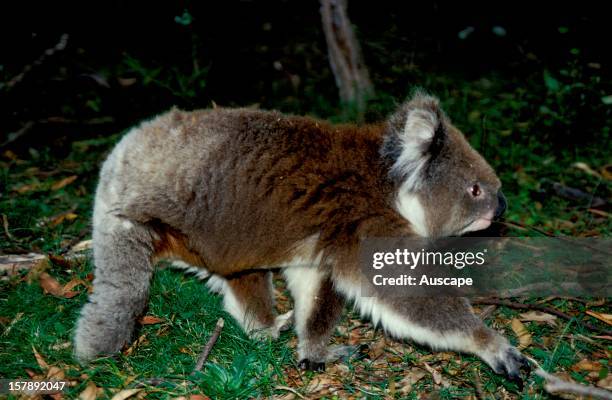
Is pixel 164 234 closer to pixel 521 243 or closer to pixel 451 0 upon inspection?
pixel 521 243

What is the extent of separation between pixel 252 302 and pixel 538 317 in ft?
5.62

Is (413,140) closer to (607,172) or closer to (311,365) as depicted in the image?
(311,365)

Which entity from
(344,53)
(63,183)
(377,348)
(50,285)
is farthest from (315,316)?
(344,53)

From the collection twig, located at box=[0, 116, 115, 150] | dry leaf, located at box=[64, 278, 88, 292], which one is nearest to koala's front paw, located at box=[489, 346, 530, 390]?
dry leaf, located at box=[64, 278, 88, 292]

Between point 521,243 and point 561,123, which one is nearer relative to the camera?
point 521,243

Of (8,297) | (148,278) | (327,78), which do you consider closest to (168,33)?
(327,78)

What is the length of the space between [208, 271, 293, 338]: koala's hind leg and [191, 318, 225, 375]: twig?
151 mm

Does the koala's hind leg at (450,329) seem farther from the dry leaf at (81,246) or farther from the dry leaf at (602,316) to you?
the dry leaf at (81,246)

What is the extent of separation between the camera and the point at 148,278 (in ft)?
10.2

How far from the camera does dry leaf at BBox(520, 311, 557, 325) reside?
3.49 meters

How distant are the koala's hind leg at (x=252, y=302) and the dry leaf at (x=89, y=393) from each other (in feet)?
3.03

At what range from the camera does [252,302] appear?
11.9 ft

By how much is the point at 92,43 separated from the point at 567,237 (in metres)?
5.77

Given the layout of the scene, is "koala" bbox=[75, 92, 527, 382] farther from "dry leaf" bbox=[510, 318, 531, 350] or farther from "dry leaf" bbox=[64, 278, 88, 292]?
"dry leaf" bbox=[64, 278, 88, 292]
